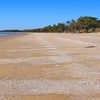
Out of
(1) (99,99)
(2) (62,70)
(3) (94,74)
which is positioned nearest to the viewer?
(1) (99,99)

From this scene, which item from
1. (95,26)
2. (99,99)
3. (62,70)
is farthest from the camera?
(95,26)

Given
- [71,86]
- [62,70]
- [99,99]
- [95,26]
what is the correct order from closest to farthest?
[99,99] → [71,86] → [62,70] → [95,26]

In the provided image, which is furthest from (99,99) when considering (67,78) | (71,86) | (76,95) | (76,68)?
(76,68)

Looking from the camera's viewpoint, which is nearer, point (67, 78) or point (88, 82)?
point (88, 82)

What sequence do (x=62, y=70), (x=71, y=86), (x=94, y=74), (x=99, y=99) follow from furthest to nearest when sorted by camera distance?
(x=62, y=70) < (x=94, y=74) < (x=71, y=86) < (x=99, y=99)

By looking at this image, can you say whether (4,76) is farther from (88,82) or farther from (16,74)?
(88,82)

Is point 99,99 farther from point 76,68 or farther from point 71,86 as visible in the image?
point 76,68

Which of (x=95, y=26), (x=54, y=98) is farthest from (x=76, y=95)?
(x=95, y=26)

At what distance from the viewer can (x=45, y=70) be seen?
12.0 m

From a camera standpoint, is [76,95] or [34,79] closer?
[76,95]

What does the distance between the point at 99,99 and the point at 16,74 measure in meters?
4.35

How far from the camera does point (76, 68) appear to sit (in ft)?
40.4

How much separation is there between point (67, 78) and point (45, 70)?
2104 millimetres

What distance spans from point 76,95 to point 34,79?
254cm
